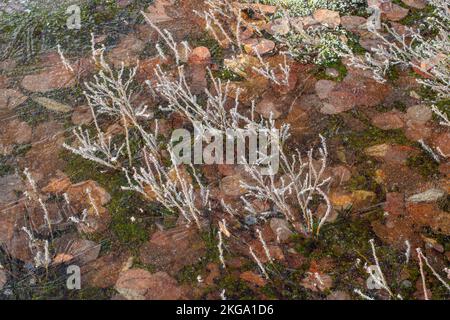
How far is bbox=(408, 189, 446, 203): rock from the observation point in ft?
7.07

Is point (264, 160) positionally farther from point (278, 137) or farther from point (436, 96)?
point (436, 96)

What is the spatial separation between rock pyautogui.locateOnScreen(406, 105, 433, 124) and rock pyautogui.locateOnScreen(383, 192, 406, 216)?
48cm

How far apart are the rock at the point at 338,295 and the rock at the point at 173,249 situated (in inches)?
22.9

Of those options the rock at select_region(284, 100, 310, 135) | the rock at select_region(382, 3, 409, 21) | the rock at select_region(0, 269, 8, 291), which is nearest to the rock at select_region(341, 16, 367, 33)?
the rock at select_region(382, 3, 409, 21)

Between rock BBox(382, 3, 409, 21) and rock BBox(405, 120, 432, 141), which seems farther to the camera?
rock BBox(382, 3, 409, 21)

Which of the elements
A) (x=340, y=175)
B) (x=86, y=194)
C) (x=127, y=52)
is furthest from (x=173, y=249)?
(x=127, y=52)

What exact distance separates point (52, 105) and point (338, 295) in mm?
1910

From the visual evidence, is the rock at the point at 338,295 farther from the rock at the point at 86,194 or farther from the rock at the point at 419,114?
the rock at the point at 86,194

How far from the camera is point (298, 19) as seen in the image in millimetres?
3041

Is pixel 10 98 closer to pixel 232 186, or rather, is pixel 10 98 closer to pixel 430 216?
pixel 232 186

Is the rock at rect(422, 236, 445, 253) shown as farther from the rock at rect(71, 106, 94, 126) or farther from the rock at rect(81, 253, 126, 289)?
the rock at rect(71, 106, 94, 126)

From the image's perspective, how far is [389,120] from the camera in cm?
247
